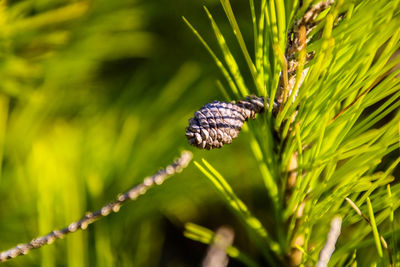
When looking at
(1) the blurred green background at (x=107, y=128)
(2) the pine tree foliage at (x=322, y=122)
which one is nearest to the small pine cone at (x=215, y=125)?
(2) the pine tree foliage at (x=322, y=122)

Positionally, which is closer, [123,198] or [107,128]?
[123,198]

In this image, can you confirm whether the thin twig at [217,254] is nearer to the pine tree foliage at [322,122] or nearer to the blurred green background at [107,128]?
the pine tree foliage at [322,122]

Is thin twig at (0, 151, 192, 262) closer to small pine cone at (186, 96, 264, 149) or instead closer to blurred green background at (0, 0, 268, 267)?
small pine cone at (186, 96, 264, 149)

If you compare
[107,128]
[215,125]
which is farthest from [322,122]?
[107,128]

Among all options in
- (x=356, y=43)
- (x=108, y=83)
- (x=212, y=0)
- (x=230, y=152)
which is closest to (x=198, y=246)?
(x=230, y=152)

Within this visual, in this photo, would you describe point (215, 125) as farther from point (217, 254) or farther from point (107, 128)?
point (107, 128)
